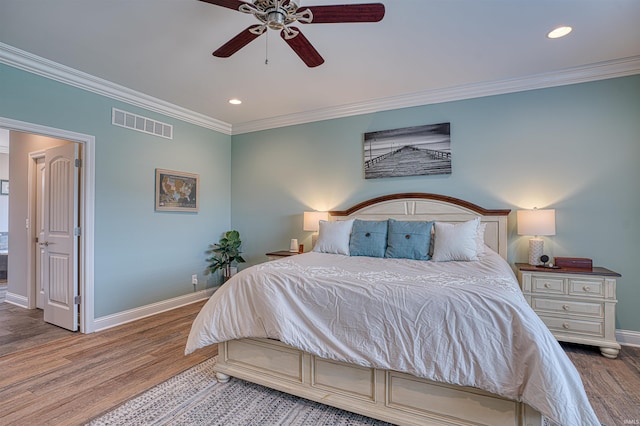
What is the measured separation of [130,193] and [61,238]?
0.85m

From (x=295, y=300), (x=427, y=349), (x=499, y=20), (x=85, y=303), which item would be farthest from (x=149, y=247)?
(x=499, y=20)

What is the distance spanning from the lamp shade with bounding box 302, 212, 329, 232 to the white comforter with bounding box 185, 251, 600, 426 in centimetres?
169

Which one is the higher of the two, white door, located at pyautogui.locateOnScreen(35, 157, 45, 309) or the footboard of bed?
white door, located at pyautogui.locateOnScreen(35, 157, 45, 309)

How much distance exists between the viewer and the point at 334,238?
3.59 m

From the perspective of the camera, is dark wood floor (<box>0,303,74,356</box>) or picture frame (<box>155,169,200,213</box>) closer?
dark wood floor (<box>0,303,74,356</box>)

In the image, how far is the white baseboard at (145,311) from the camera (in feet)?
11.4

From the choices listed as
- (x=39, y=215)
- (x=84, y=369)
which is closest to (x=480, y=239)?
(x=84, y=369)

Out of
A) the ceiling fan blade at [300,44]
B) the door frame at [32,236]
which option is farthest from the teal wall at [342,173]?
the ceiling fan blade at [300,44]

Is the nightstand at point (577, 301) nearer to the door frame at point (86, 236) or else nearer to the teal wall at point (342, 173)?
the teal wall at point (342, 173)

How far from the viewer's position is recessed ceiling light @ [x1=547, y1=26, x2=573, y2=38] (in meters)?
2.49

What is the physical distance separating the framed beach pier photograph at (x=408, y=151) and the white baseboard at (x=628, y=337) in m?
2.29

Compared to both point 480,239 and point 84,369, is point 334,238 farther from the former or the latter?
point 84,369

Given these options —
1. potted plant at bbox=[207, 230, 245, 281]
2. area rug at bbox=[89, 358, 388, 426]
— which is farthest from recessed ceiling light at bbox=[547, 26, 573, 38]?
potted plant at bbox=[207, 230, 245, 281]

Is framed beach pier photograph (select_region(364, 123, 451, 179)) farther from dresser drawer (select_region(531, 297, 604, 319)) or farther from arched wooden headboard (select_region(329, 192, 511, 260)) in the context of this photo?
dresser drawer (select_region(531, 297, 604, 319))
